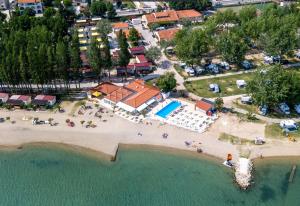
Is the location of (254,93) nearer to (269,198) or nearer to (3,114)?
(269,198)

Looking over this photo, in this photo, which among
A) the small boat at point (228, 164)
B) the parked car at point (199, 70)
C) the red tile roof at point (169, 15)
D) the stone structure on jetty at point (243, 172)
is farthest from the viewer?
the red tile roof at point (169, 15)

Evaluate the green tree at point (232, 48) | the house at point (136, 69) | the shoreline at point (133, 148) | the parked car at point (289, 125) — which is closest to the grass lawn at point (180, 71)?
the house at point (136, 69)

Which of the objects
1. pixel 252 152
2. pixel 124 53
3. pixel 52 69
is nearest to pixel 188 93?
pixel 124 53

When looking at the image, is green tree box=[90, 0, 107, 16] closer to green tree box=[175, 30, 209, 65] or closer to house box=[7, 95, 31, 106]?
green tree box=[175, 30, 209, 65]

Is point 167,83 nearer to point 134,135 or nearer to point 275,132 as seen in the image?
point 134,135

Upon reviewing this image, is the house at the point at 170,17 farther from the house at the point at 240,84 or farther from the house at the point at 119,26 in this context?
the house at the point at 240,84

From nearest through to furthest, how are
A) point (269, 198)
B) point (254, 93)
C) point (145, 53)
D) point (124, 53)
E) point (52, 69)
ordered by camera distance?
point (269, 198) < point (254, 93) < point (52, 69) < point (124, 53) < point (145, 53)
